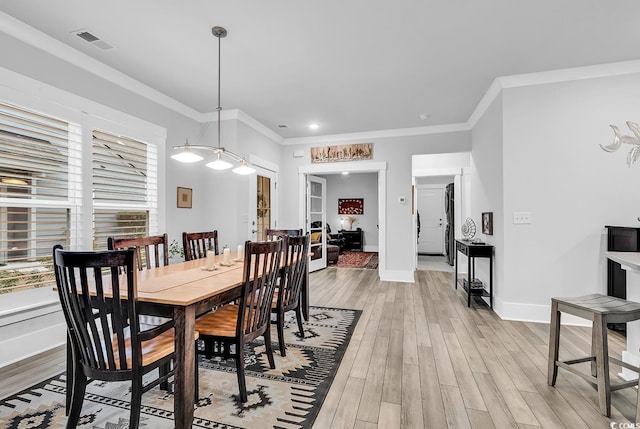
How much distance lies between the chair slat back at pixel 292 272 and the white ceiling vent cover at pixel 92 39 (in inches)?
91.6

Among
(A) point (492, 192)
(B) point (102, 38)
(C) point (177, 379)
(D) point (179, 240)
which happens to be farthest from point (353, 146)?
(C) point (177, 379)

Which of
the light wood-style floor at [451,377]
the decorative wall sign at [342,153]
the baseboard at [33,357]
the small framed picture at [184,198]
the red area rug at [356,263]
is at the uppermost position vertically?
the decorative wall sign at [342,153]

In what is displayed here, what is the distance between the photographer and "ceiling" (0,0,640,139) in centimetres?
226

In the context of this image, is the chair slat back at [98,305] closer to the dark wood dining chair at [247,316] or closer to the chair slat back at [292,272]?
the dark wood dining chair at [247,316]

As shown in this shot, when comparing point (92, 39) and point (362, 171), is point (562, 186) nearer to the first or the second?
point (362, 171)

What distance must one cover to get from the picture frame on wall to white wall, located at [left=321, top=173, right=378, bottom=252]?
6.14 m

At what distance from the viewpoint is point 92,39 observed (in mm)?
2646

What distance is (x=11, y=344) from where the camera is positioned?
239 cm

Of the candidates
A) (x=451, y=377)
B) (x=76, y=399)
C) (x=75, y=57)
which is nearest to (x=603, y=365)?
(x=451, y=377)

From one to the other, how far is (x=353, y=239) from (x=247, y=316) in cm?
812

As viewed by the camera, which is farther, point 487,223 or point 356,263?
point 356,263

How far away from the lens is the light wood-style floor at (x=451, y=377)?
1749mm

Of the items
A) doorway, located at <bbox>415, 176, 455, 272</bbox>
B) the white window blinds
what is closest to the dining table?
the white window blinds

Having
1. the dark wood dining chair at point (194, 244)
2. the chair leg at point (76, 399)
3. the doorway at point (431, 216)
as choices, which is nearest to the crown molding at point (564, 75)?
the dark wood dining chair at point (194, 244)
